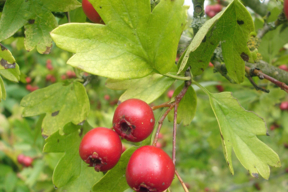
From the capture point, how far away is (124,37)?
87 centimetres

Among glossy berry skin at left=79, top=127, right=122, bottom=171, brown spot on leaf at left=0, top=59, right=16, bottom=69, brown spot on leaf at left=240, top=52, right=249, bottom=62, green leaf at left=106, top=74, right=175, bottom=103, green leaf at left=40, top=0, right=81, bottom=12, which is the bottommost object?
glossy berry skin at left=79, top=127, right=122, bottom=171

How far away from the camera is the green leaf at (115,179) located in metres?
0.93

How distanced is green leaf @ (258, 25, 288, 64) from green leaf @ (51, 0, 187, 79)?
1.09m

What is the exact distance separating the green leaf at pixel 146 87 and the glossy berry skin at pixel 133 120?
0.14 meters

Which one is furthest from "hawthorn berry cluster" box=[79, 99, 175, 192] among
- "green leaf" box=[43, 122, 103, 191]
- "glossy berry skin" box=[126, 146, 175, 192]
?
"green leaf" box=[43, 122, 103, 191]

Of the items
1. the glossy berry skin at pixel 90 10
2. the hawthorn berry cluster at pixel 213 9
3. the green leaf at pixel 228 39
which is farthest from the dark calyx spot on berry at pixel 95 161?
the hawthorn berry cluster at pixel 213 9

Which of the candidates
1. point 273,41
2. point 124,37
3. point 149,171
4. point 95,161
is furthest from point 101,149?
point 273,41

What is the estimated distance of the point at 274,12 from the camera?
153cm

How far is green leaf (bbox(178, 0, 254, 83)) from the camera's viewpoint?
2.64ft

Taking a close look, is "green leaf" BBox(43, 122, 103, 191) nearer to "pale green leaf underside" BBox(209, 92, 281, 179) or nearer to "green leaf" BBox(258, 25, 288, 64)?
"pale green leaf underside" BBox(209, 92, 281, 179)

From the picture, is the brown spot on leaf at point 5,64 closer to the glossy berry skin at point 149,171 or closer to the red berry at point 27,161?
the glossy berry skin at point 149,171

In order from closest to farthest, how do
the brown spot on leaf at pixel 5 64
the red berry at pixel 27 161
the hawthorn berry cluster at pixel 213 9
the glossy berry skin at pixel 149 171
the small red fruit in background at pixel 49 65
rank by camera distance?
the glossy berry skin at pixel 149 171 → the brown spot on leaf at pixel 5 64 → the hawthorn berry cluster at pixel 213 9 → the red berry at pixel 27 161 → the small red fruit in background at pixel 49 65

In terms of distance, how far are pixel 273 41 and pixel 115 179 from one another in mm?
1431

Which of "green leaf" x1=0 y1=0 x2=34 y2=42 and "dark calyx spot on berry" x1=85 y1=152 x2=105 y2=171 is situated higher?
"green leaf" x1=0 y1=0 x2=34 y2=42
